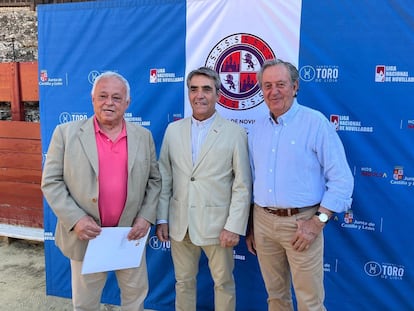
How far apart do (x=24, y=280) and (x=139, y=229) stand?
1.95 meters

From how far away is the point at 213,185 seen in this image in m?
2.11

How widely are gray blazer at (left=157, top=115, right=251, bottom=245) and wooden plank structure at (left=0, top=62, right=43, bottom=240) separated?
7.14ft

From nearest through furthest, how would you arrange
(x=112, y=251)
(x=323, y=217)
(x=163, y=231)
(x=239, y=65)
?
1. (x=323, y=217)
2. (x=112, y=251)
3. (x=163, y=231)
4. (x=239, y=65)

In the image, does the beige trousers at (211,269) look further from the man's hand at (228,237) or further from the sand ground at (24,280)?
the sand ground at (24,280)

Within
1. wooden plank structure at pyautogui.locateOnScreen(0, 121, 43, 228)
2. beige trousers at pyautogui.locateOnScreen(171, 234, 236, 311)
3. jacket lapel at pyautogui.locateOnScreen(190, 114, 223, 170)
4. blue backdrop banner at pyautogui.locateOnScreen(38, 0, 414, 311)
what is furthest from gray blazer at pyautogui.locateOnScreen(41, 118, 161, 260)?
wooden plank structure at pyautogui.locateOnScreen(0, 121, 43, 228)

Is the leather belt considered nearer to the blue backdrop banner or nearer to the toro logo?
the blue backdrop banner

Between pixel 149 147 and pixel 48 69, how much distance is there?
57.2 inches

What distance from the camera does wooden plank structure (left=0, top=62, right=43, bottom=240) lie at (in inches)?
145

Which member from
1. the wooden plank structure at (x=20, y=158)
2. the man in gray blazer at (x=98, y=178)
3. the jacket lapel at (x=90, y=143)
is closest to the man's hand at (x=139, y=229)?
the man in gray blazer at (x=98, y=178)

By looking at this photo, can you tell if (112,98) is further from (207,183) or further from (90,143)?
(207,183)

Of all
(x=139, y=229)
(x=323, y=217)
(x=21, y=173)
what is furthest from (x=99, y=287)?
(x=21, y=173)

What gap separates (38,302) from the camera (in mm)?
3029

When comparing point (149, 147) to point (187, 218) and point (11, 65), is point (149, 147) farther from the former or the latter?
point (11, 65)

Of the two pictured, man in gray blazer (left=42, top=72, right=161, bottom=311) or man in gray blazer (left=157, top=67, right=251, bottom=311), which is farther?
man in gray blazer (left=157, top=67, right=251, bottom=311)
